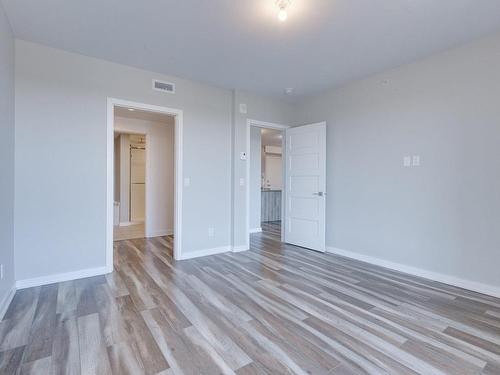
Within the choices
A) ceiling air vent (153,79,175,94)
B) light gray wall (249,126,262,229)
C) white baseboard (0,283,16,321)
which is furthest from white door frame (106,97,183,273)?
light gray wall (249,126,262,229)

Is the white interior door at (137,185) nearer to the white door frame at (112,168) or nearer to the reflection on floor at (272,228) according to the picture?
the reflection on floor at (272,228)

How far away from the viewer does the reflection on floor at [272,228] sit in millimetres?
5781

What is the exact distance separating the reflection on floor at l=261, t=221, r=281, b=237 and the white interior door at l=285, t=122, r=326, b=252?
1.05m

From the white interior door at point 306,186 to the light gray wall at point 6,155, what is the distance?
369cm

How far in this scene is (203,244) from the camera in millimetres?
3932

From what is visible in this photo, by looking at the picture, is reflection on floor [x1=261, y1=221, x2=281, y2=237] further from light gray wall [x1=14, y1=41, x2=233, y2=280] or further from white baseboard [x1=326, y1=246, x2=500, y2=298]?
light gray wall [x1=14, y1=41, x2=233, y2=280]

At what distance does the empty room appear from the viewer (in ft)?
5.99

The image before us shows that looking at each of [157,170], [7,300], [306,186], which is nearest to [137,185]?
[157,170]

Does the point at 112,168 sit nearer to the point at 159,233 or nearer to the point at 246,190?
the point at 246,190

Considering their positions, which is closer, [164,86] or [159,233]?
[164,86]

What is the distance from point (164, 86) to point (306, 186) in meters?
2.65

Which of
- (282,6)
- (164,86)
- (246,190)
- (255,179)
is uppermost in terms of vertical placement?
(282,6)

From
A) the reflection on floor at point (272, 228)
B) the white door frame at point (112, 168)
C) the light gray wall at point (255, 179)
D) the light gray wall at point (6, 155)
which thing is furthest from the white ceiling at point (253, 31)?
the reflection on floor at point (272, 228)

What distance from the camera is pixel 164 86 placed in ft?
11.6
